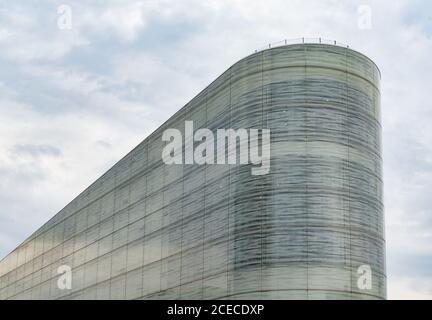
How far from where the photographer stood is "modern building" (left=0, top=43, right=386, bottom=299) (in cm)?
4703

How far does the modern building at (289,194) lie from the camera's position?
154ft

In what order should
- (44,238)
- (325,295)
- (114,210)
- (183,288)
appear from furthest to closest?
(44,238), (114,210), (183,288), (325,295)

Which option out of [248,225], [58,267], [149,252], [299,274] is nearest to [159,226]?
[149,252]

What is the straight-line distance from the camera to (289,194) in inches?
1889

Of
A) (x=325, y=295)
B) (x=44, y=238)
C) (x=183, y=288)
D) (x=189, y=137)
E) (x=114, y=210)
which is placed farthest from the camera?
(x=44, y=238)

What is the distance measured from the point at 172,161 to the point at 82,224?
22.8 m

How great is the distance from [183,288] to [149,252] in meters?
8.02

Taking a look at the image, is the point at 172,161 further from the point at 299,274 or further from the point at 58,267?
the point at 58,267

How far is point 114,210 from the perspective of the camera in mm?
72688
